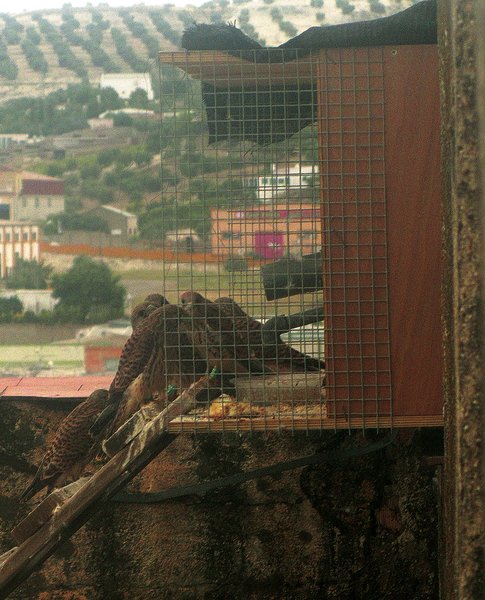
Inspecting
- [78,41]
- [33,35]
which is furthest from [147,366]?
[33,35]

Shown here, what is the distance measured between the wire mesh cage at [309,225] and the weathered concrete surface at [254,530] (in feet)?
2.77

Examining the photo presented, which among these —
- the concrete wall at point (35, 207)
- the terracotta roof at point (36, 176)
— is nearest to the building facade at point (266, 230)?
the concrete wall at point (35, 207)

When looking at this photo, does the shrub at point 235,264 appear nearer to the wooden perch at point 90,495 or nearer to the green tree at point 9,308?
the wooden perch at point 90,495

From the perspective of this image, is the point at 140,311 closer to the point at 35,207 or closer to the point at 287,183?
the point at 287,183

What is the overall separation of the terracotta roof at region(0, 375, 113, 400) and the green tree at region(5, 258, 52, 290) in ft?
72.8

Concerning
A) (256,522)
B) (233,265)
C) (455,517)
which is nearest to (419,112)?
(233,265)

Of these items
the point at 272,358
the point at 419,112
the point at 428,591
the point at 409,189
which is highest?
the point at 419,112

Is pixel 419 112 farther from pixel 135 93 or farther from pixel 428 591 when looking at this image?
pixel 135 93

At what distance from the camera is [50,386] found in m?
4.49

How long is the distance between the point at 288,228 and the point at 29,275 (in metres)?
24.5

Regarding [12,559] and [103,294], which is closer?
[12,559]

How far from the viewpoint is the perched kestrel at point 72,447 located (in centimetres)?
374

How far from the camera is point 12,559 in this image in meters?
3.21

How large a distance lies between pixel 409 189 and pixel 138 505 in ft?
6.34
